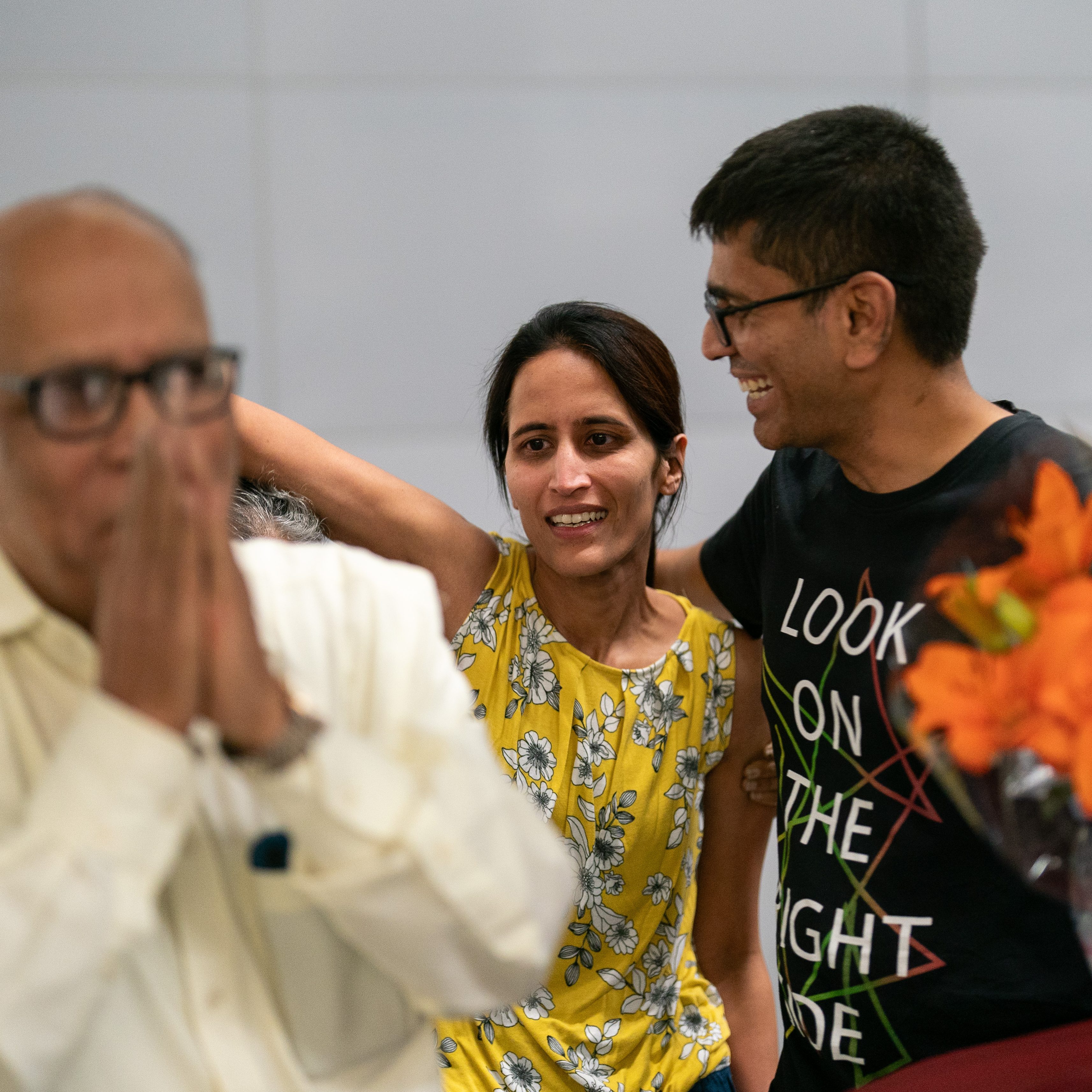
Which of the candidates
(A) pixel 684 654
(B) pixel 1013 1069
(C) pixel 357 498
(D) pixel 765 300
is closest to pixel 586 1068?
(A) pixel 684 654

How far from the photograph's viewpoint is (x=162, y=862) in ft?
2.24

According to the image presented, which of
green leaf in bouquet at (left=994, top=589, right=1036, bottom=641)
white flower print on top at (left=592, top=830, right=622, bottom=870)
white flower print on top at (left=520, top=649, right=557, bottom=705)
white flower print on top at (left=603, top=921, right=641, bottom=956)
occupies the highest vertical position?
green leaf in bouquet at (left=994, top=589, right=1036, bottom=641)

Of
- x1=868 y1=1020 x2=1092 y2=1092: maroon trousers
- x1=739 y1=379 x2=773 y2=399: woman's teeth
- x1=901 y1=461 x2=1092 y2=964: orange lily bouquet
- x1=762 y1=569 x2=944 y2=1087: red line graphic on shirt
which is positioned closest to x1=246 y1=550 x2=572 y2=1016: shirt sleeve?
x1=901 y1=461 x2=1092 y2=964: orange lily bouquet

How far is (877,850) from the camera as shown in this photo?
1.35 metres

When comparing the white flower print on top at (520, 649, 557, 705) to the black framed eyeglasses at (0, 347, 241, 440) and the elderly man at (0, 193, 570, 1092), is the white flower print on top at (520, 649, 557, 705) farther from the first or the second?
the black framed eyeglasses at (0, 347, 241, 440)

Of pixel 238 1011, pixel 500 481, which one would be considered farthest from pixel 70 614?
pixel 500 481

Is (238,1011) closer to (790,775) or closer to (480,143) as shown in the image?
(790,775)

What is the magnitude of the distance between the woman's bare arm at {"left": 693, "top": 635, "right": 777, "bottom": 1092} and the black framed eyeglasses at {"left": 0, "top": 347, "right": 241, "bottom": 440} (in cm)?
126

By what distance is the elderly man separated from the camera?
0.67 m

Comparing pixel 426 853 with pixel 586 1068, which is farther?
pixel 586 1068

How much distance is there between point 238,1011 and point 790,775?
88 centimetres

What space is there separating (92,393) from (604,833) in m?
1.16

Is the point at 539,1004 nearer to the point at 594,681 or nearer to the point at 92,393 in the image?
the point at 594,681

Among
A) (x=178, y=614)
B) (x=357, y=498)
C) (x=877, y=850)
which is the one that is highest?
(x=178, y=614)
